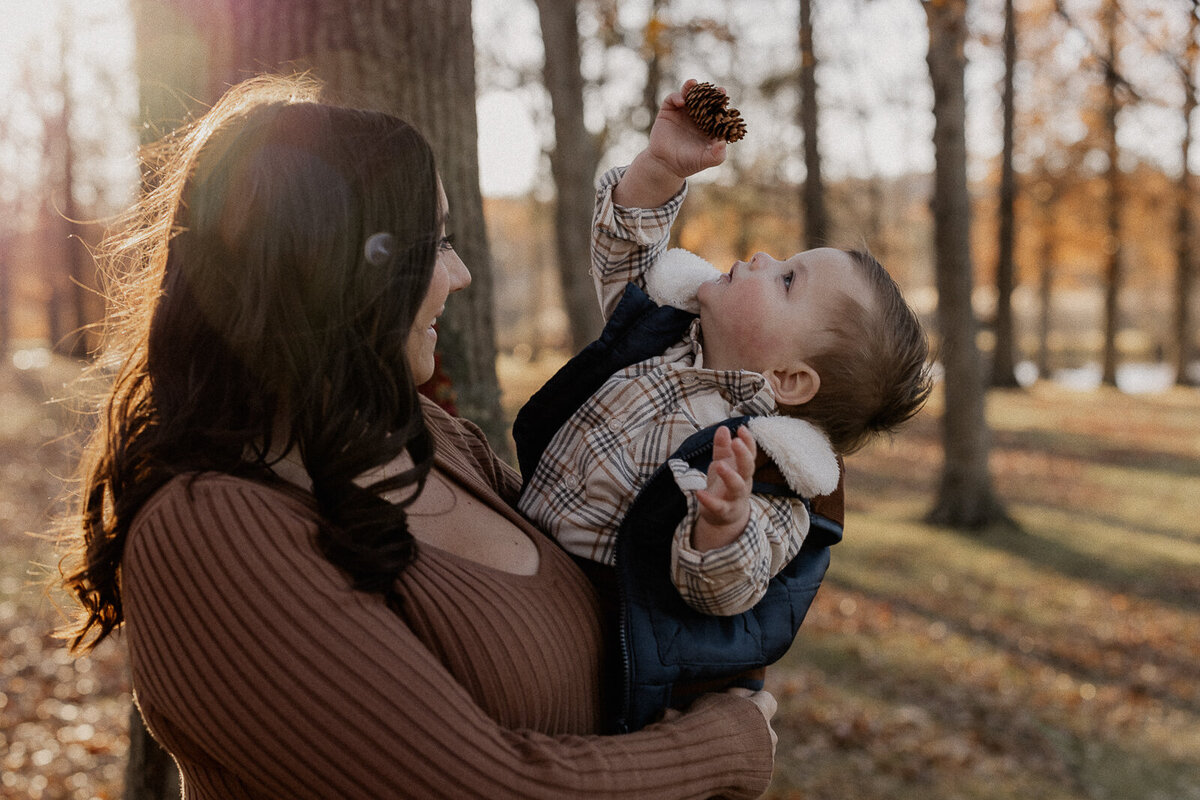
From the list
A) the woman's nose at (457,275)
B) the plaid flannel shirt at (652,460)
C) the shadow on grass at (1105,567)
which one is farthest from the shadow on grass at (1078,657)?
the woman's nose at (457,275)

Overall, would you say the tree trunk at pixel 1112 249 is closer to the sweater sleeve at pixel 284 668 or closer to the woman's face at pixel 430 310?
the woman's face at pixel 430 310

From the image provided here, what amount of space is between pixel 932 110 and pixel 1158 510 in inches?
217

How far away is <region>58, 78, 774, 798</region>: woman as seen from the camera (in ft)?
4.19

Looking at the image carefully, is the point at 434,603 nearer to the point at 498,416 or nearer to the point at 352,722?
the point at 352,722

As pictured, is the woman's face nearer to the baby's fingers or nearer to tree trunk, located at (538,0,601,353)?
the baby's fingers

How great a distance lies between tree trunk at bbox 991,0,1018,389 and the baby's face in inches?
591

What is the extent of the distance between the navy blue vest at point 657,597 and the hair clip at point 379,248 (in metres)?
0.65

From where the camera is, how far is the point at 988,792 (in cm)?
513

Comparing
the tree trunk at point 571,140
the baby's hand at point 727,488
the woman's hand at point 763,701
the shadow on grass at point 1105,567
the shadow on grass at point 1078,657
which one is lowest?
the shadow on grass at point 1078,657

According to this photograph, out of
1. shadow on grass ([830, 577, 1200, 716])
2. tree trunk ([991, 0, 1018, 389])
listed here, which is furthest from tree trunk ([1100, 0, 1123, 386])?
shadow on grass ([830, 577, 1200, 716])

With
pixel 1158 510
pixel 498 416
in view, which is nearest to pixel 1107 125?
pixel 1158 510

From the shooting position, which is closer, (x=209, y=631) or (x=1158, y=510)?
(x=209, y=631)

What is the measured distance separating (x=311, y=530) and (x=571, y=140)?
9245mm

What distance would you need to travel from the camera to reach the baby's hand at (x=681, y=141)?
2.09 metres
